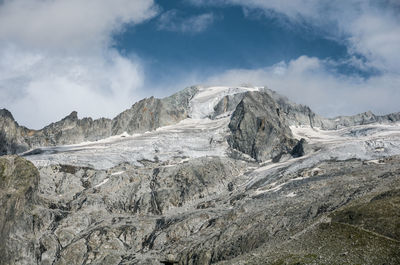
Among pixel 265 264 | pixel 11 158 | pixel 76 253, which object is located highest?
pixel 11 158

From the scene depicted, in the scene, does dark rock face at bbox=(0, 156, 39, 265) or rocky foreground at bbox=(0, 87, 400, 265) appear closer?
rocky foreground at bbox=(0, 87, 400, 265)

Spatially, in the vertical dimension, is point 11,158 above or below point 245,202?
above

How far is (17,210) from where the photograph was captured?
150875 millimetres

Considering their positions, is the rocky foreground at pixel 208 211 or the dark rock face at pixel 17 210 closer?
the rocky foreground at pixel 208 211

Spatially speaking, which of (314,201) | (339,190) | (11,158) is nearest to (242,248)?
(314,201)

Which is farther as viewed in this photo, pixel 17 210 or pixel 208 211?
pixel 17 210

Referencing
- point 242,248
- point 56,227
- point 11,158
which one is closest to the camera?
point 242,248

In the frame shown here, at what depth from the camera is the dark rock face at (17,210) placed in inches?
5472

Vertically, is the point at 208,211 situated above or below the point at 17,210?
below

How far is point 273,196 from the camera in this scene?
137375 mm

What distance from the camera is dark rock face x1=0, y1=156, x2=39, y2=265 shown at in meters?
139

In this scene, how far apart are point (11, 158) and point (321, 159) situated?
378 ft

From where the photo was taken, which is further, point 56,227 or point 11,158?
point 11,158

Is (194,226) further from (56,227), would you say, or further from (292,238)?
(292,238)
